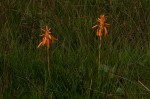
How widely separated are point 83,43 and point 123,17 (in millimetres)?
598

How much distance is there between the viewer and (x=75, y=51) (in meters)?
2.77

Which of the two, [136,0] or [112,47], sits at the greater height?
[136,0]

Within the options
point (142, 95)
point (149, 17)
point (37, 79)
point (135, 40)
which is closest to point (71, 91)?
point (37, 79)

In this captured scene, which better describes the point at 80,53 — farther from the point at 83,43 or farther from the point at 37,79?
the point at 37,79

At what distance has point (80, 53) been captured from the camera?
264 cm

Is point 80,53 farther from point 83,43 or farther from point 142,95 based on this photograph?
point 142,95

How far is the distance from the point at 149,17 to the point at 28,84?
3.93 feet

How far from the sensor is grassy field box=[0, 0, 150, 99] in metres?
2.33

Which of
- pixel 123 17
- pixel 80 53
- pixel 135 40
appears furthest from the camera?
pixel 123 17

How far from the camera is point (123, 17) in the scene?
3262 mm

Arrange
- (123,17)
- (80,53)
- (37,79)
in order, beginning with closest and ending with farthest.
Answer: (37,79), (80,53), (123,17)

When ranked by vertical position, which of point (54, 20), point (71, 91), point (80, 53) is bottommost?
point (71, 91)

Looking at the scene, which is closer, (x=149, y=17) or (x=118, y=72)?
(x=118, y=72)

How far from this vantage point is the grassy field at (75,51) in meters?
2.33
